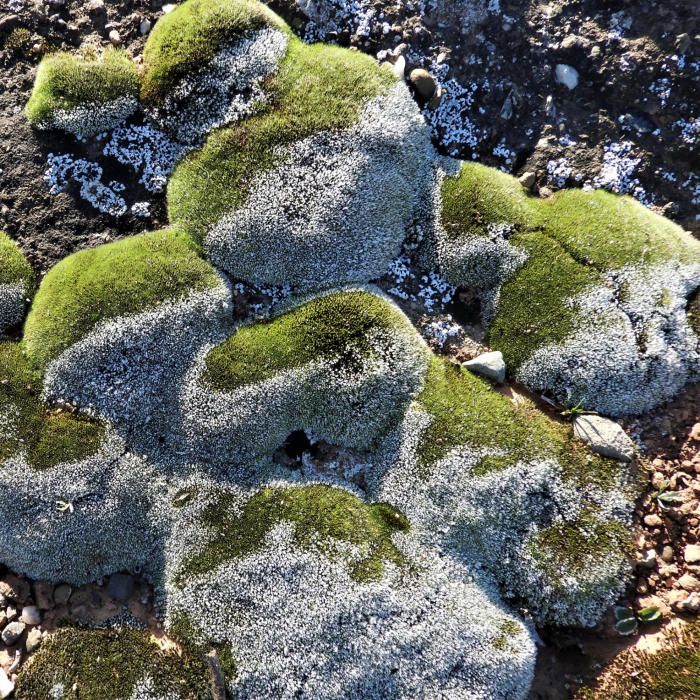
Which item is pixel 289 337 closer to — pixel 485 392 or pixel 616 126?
pixel 485 392

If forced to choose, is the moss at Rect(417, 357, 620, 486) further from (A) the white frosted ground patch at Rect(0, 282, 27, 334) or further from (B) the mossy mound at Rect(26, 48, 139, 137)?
(B) the mossy mound at Rect(26, 48, 139, 137)

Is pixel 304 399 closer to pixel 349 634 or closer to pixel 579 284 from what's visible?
pixel 349 634

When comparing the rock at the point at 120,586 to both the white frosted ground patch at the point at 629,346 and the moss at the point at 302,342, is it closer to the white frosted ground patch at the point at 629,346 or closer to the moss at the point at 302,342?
the moss at the point at 302,342

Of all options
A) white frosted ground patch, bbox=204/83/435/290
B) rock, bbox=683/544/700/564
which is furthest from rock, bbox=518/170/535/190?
rock, bbox=683/544/700/564

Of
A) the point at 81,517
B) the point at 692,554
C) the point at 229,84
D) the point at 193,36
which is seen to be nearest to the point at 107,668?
the point at 81,517

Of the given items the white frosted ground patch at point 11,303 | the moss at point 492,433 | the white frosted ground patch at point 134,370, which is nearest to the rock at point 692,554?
the moss at point 492,433

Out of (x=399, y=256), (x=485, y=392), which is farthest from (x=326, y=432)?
(x=399, y=256)
